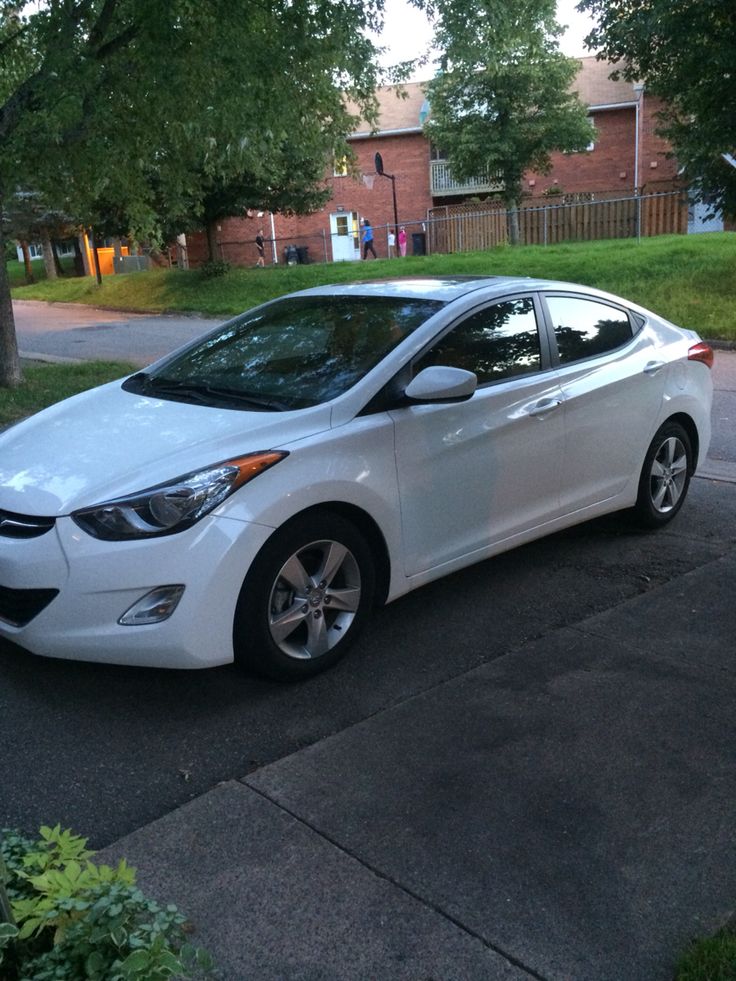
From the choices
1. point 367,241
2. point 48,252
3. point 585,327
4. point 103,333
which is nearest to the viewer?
point 585,327

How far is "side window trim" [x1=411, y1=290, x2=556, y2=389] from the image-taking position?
484 cm

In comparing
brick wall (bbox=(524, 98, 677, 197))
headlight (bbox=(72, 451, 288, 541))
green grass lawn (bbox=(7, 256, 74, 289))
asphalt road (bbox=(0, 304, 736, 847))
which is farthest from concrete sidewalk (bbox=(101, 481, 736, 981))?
green grass lawn (bbox=(7, 256, 74, 289))

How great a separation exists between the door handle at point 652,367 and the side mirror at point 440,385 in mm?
1687

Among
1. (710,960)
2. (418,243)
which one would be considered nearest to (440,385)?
(710,960)

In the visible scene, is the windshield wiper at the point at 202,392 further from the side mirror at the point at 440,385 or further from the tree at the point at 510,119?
the tree at the point at 510,119

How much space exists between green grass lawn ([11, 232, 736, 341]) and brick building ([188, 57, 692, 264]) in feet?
32.6

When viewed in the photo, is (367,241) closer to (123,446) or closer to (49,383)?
(49,383)

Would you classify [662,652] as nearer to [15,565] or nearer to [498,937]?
[498,937]

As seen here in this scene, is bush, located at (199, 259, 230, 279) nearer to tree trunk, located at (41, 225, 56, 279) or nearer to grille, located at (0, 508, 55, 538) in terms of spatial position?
tree trunk, located at (41, 225, 56, 279)

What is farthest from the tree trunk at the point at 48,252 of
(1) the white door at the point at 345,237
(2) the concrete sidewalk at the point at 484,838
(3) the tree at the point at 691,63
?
(2) the concrete sidewalk at the point at 484,838

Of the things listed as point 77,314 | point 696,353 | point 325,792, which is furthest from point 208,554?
point 77,314

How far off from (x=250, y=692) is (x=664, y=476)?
3.09 metres

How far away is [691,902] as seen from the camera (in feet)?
9.16

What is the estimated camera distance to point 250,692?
4168 mm
